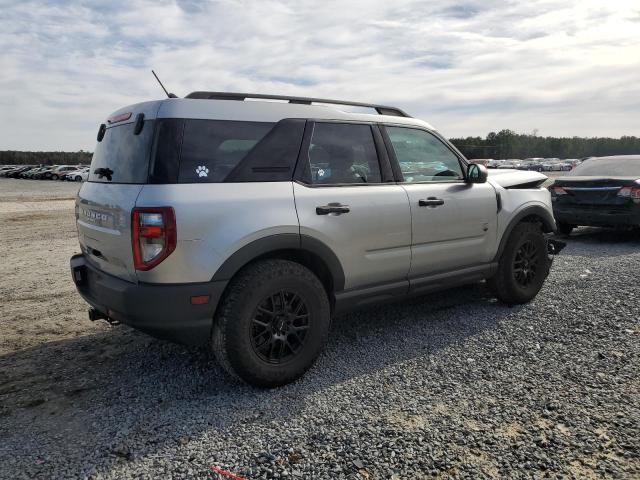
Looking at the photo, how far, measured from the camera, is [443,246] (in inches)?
168

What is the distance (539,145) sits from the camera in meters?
87.4

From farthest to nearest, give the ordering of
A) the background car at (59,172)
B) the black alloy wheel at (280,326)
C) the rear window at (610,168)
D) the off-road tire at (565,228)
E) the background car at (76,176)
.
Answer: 1. the background car at (59,172)
2. the background car at (76,176)
3. the off-road tire at (565,228)
4. the rear window at (610,168)
5. the black alloy wheel at (280,326)

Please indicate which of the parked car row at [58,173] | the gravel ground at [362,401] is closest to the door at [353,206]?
the gravel ground at [362,401]

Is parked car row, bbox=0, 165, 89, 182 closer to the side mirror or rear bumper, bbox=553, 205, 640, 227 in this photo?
rear bumper, bbox=553, 205, 640, 227

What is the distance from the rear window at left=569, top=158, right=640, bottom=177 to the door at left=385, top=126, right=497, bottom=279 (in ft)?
17.8

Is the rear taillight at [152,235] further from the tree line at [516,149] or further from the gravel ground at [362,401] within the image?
the tree line at [516,149]

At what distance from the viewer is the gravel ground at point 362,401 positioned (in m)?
2.57

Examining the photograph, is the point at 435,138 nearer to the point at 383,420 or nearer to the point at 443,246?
the point at 443,246

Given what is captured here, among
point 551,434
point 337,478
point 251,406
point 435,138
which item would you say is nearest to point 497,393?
point 551,434

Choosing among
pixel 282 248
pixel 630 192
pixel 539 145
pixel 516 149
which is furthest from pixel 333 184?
pixel 539 145

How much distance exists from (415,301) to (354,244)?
198 cm

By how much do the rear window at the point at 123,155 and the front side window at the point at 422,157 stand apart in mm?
1997

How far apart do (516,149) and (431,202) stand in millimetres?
87022

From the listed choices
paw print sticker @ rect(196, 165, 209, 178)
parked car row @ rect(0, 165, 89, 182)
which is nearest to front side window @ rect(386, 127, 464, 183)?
paw print sticker @ rect(196, 165, 209, 178)
